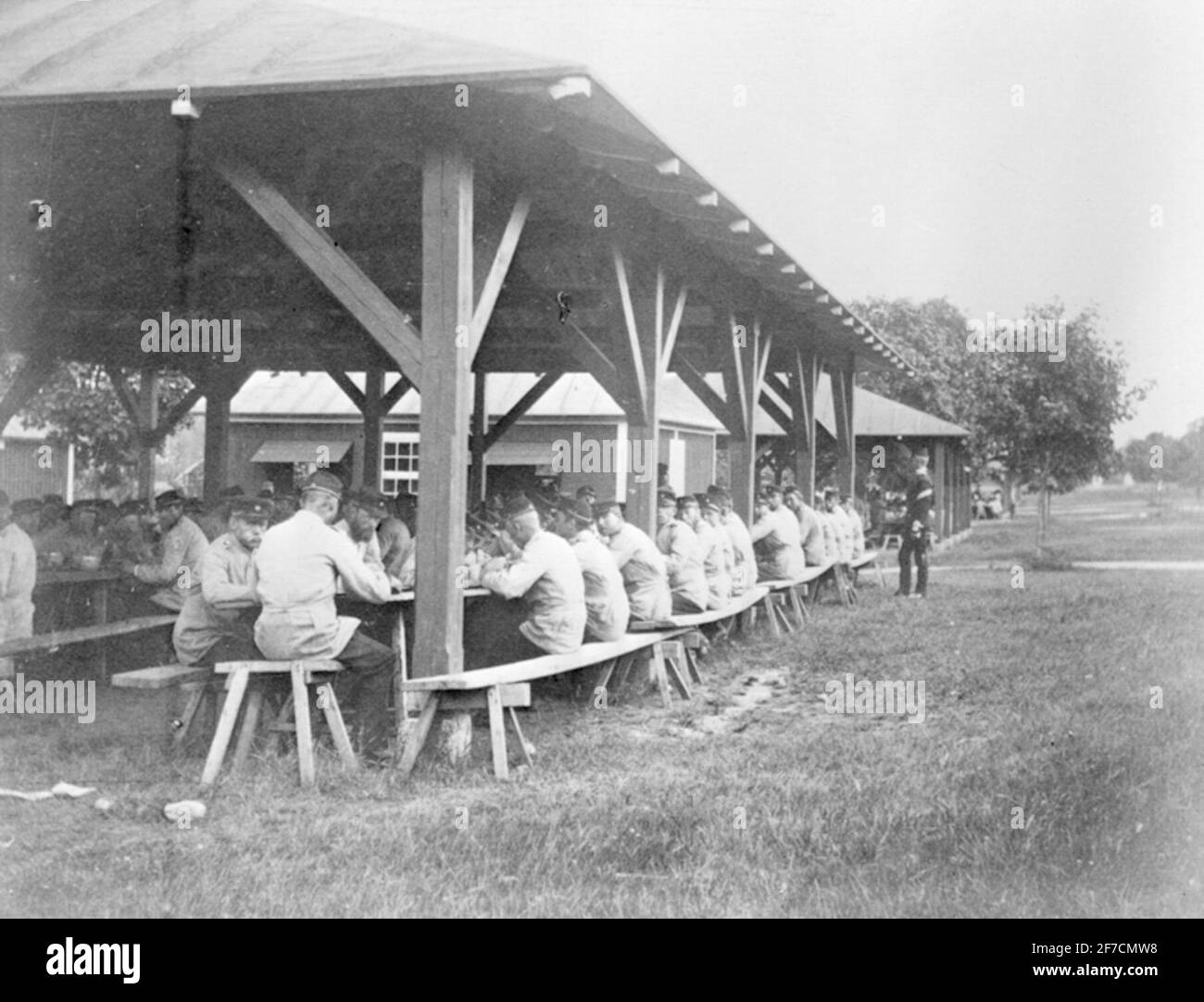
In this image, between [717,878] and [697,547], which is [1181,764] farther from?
[697,547]

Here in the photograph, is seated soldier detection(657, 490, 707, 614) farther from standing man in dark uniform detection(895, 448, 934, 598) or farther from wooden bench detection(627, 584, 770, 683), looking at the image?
standing man in dark uniform detection(895, 448, 934, 598)

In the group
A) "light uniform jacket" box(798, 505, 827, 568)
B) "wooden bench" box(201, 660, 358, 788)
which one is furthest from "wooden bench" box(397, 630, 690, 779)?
"light uniform jacket" box(798, 505, 827, 568)

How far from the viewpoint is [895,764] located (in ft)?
22.9

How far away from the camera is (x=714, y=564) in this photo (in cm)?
1168

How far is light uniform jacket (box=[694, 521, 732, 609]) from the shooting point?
38.0 ft

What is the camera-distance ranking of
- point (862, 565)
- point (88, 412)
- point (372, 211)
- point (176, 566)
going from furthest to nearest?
point (88, 412)
point (862, 565)
point (372, 211)
point (176, 566)

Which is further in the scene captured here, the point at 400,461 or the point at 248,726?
the point at 400,461

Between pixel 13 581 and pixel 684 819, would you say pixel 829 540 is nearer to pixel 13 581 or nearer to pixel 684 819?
pixel 13 581

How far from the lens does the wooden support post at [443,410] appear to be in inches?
263

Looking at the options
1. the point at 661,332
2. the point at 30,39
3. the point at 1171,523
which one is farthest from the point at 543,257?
the point at 1171,523

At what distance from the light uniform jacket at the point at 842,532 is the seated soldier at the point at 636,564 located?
7.80m

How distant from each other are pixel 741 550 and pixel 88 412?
1896 centimetres

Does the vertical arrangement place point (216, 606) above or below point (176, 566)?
below

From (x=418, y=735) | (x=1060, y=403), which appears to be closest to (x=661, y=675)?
(x=418, y=735)
